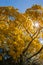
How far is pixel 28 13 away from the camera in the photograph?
16.7 meters

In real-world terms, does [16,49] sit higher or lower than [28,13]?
lower

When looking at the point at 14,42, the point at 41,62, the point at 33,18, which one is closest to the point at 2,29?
the point at 14,42

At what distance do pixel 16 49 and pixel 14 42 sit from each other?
662 millimetres

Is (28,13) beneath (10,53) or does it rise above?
above

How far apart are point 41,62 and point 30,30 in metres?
3.79

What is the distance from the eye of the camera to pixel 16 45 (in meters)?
16.7

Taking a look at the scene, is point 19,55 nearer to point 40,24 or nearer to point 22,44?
point 22,44

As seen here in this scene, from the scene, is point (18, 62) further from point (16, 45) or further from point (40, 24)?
point (40, 24)

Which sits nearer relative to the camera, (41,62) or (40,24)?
(40,24)

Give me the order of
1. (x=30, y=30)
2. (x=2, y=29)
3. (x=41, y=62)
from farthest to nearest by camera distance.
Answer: (x=41, y=62) < (x=30, y=30) < (x=2, y=29)

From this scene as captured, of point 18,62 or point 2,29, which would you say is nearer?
point 2,29

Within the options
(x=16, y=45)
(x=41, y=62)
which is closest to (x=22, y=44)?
(x=16, y=45)

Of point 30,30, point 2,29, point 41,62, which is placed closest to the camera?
point 2,29

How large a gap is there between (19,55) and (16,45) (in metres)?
0.92
